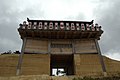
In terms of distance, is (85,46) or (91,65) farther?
(85,46)

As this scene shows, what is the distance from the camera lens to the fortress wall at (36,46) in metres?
25.0

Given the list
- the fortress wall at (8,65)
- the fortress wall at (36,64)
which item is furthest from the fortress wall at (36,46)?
the fortress wall at (8,65)

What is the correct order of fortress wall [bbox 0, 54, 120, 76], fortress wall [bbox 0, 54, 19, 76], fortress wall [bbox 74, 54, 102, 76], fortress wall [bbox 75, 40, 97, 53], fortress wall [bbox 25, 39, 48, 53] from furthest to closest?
fortress wall [bbox 75, 40, 97, 53] < fortress wall [bbox 25, 39, 48, 53] < fortress wall [bbox 74, 54, 102, 76] < fortress wall [bbox 0, 54, 120, 76] < fortress wall [bbox 0, 54, 19, 76]

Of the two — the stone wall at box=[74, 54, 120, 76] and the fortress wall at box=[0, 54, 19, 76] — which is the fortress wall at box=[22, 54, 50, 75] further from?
the stone wall at box=[74, 54, 120, 76]

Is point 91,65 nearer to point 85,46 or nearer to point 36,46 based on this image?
point 85,46

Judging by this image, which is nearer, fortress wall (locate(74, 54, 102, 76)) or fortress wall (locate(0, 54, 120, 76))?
fortress wall (locate(0, 54, 120, 76))

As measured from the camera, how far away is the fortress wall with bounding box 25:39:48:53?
25.0 metres

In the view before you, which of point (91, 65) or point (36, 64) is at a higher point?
point (36, 64)

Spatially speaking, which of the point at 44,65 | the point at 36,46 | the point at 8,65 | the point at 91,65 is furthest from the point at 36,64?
the point at 91,65

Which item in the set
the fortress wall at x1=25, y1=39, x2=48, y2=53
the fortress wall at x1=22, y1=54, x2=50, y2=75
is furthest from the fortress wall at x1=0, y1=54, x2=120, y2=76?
the fortress wall at x1=25, y1=39, x2=48, y2=53

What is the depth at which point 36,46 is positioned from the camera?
25375 mm

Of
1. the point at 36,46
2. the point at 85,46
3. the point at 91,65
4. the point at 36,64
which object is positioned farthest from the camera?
the point at 85,46

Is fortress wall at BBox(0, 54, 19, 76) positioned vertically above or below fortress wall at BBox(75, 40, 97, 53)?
below

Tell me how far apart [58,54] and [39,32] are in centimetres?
414
